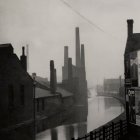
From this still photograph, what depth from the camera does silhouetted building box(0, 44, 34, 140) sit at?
84.0ft

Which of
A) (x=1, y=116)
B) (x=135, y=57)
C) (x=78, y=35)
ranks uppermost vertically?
(x=78, y=35)

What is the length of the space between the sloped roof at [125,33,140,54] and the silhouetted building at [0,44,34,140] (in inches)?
441

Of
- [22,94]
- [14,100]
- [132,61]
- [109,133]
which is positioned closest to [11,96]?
[14,100]

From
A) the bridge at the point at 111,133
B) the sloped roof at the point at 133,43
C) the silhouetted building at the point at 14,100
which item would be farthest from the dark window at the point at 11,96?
the bridge at the point at 111,133

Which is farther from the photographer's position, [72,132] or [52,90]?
[52,90]

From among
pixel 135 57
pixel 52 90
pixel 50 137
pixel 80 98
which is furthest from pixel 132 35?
pixel 80 98

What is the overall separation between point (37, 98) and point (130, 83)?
62.1ft

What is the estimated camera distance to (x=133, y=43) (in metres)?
23.0

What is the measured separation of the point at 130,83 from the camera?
18625mm

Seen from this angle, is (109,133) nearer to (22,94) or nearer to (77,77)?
(22,94)

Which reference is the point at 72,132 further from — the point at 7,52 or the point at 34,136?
the point at 7,52

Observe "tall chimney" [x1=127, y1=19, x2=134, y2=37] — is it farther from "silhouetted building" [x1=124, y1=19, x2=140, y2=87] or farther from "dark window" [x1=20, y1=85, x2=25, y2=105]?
"dark window" [x1=20, y1=85, x2=25, y2=105]

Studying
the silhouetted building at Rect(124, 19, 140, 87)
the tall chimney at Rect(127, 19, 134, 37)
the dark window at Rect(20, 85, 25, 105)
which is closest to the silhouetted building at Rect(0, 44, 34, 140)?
the dark window at Rect(20, 85, 25, 105)

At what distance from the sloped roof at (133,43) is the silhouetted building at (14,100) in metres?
11.2
